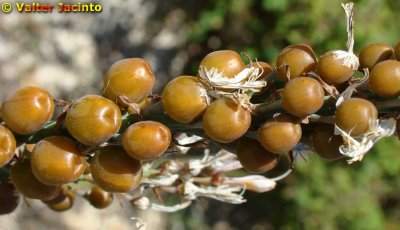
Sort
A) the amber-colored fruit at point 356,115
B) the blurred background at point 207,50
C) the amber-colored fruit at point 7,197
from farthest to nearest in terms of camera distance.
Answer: the blurred background at point 207,50, the amber-colored fruit at point 7,197, the amber-colored fruit at point 356,115

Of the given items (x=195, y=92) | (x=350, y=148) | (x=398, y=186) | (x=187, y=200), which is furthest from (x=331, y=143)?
(x=398, y=186)

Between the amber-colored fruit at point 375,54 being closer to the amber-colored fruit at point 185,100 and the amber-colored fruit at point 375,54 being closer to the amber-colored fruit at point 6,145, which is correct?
the amber-colored fruit at point 185,100

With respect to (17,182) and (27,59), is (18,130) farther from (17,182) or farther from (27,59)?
(27,59)

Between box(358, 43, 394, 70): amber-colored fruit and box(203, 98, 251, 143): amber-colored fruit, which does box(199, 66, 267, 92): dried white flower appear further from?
box(358, 43, 394, 70): amber-colored fruit

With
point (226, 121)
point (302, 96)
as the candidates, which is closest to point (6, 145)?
point (226, 121)

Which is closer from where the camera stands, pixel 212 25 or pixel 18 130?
pixel 18 130

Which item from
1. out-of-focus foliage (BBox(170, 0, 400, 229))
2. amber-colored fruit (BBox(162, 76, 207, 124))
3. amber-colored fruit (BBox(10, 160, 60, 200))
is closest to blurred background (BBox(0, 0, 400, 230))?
out-of-focus foliage (BBox(170, 0, 400, 229))

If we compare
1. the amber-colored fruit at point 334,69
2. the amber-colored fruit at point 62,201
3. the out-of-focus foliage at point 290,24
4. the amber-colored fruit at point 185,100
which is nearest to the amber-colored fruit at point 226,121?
the amber-colored fruit at point 185,100
